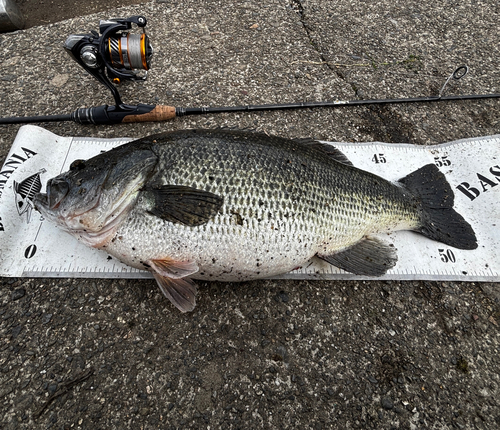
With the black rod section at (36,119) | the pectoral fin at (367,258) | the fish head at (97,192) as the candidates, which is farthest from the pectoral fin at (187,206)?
the black rod section at (36,119)

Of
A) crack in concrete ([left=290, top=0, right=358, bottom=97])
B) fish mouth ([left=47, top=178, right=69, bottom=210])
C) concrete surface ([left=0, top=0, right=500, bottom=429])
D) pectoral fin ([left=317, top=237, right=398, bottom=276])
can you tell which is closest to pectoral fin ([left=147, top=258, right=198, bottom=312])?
concrete surface ([left=0, top=0, right=500, bottom=429])

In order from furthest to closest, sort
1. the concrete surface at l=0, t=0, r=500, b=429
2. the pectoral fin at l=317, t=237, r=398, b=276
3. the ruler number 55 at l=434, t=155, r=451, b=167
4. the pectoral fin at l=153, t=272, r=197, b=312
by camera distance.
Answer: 1. the ruler number 55 at l=434, t=155, r=451, b=167
2. the pectoral fin at l=317, t=237, r=398, b=276
3. the pectoral fin at l=153, t=272, r=197, b=312
4. the concrete surface at l=0, t=0, r=500, b=429

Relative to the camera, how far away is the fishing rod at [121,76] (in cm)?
258

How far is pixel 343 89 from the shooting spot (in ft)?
12.3

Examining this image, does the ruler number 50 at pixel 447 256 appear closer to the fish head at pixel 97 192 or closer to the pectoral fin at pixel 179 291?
the pectoral fin at pixel 179 291

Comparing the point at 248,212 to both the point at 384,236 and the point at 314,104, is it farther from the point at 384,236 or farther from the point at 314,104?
the point at 314,104

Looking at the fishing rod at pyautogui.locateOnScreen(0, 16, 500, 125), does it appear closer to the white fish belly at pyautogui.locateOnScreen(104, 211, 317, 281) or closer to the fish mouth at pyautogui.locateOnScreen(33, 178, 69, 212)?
the fish mouth at pyautogui.locateOnScreen(33, 178, 69, 212)

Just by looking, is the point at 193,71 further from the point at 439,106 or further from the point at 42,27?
the point at 439,106

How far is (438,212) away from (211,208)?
2083mm

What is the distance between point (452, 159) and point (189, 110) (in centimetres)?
289

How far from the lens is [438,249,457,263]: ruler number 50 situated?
2715 millimetres

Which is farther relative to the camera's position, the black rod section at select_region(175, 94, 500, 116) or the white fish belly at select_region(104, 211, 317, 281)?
the black rod section at select_region(175, 94, 500, 116)

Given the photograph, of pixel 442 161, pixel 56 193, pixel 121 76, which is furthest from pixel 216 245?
pixel 442 161

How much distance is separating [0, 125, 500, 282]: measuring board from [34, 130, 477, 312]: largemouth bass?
394mm
